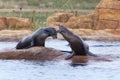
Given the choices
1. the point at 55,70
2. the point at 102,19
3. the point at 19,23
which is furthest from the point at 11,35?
the point at 55,70

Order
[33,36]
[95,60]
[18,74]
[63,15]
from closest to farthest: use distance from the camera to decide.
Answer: [18,74] < [95,60] < [33,36] < [63,15]

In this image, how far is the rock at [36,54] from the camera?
18.9 m

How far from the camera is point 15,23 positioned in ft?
109

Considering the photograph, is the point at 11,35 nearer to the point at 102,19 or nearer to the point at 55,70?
the point at 102,19

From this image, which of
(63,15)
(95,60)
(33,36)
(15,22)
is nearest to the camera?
(95,60)

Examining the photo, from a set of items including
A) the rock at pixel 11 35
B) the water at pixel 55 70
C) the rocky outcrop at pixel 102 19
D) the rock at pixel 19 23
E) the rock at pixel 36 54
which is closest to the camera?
the water at pixel 55 70

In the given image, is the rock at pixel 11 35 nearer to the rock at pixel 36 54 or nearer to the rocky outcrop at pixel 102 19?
the rocky outcrop at pixel 102 19

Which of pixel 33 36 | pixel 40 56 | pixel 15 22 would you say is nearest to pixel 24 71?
pixel 40 56

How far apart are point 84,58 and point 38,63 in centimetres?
156

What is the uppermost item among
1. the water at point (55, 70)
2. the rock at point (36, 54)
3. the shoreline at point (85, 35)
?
the rock at point (36, 54)

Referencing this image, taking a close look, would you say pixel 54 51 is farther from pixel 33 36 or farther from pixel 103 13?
pixel 103 13

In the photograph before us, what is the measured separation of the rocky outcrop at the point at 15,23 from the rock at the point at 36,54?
44.9 feet

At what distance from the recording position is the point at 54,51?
62.3 feet

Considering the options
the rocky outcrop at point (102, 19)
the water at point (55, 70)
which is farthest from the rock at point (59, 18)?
the water at point (55, 70)
